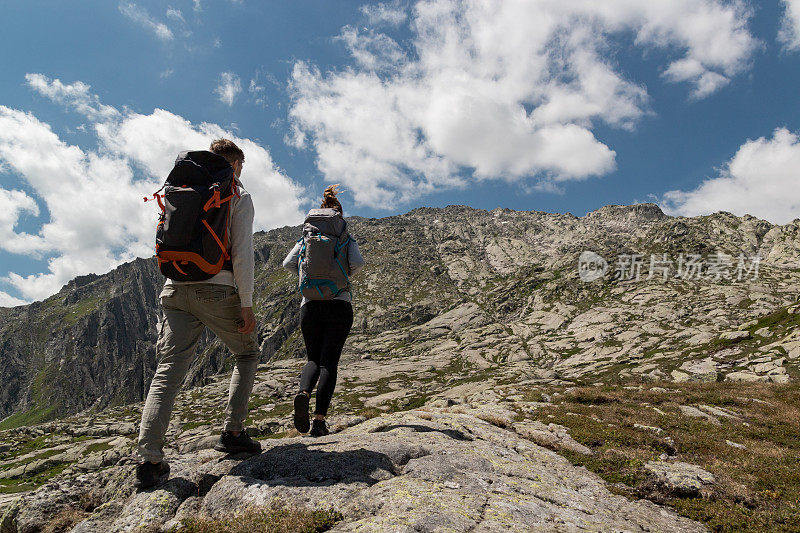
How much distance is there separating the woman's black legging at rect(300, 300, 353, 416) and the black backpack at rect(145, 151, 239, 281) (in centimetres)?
272

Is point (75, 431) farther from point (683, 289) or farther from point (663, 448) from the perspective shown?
point (683, 289)

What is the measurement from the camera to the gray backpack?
8.47 m

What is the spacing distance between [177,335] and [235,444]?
8.50 ft

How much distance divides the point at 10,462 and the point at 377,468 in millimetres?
139482

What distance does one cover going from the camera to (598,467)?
9.67m

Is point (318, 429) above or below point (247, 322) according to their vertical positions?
below

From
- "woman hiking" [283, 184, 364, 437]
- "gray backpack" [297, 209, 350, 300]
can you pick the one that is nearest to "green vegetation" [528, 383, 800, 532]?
"woman hiking" [283, 184, 364, 437]

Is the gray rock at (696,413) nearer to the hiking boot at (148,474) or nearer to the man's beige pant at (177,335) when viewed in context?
the man's beige pant at (177,335)

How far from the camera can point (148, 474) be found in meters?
6.21

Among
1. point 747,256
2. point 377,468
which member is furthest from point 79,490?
point 747,256

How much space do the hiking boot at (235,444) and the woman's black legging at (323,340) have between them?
139cm

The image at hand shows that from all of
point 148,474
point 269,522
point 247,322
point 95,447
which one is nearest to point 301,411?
point 247,322

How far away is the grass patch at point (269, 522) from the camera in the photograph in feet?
15.9

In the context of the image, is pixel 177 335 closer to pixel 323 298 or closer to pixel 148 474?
pixel 148 474
